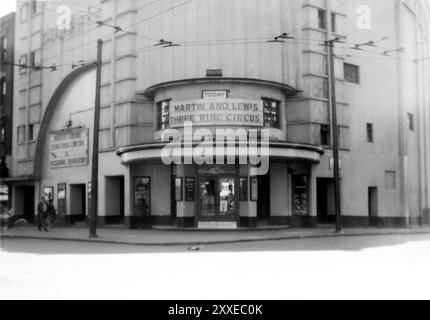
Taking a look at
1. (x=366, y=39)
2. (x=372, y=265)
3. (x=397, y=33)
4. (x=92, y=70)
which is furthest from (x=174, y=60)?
(x=372, y=265)

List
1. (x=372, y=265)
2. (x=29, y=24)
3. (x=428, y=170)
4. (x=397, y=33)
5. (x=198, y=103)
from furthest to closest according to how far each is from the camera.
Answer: (x=29, y=24), (x=428, y=170), (x=397, y=33), (x=198, y=103), (x=372, y=265)

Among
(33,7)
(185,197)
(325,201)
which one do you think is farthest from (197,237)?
(33,7)

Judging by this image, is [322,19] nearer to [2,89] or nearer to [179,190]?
[179,190]

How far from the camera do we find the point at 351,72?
29.3 m

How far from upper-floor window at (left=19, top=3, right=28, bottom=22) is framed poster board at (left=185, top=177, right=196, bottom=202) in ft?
63.4

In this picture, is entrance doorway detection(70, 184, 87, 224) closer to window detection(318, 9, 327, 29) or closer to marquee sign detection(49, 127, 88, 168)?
marquee sign detection(49, 127, 88, 168)

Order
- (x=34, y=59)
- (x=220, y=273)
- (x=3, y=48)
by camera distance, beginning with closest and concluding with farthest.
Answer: (x=220, y=273) < (x=34, y=59) < (x=3, y=48)

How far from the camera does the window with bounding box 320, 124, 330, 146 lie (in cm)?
2785

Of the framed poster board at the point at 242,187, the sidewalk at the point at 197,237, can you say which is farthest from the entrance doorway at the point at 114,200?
the framed poster board at the point at 242,187

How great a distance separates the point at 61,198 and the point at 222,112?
13062mm

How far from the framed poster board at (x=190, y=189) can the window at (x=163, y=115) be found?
3.04 meters
